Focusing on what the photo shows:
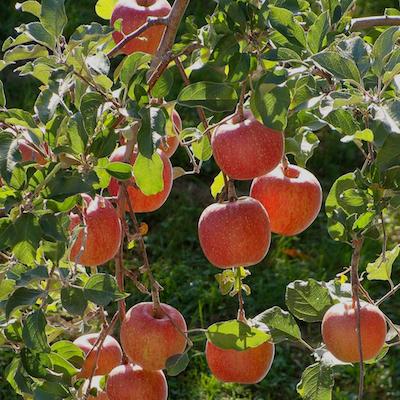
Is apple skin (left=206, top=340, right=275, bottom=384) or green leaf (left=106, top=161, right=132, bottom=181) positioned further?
apple skin (left=206, top=340, right=275, bottom=384)

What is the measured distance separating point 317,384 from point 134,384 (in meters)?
0.28

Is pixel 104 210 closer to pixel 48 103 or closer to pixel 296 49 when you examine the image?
pixel 48 103

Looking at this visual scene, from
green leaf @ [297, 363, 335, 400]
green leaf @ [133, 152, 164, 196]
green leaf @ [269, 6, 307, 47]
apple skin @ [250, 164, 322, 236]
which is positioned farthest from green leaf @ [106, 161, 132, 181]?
green leaf @ [297, 363, 335, 400]

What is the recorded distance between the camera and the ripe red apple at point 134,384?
1019 millimetres

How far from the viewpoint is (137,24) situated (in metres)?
1.12

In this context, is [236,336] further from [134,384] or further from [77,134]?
[77,134]

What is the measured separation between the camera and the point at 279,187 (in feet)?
3.61

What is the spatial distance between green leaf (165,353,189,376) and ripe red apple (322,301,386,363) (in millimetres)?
236

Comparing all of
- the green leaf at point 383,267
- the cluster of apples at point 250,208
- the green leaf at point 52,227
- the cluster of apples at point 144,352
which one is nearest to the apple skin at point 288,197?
the cluster of apples at point 250,208

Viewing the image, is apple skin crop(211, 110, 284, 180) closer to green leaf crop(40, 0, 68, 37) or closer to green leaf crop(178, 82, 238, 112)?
green leaf crop(178, 82, 238, 112)

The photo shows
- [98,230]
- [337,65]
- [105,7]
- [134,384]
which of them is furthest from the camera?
[105,7]

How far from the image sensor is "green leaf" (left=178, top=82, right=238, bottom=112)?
83 cm

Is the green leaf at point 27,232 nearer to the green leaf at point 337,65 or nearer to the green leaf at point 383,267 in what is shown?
the green leaf at point 337,65

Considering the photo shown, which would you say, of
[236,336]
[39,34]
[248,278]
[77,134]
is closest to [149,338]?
[236,336]
